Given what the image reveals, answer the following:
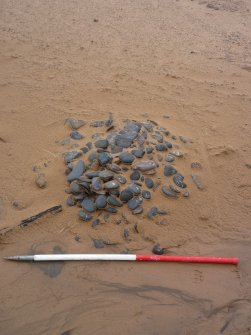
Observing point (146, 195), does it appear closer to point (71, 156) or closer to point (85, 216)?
point (85, 216)

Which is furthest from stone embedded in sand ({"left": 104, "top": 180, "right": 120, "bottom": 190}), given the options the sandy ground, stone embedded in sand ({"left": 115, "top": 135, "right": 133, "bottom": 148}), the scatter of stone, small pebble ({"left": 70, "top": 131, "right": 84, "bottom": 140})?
small pebble ({"left": 70, "top": 131, "right": 84, "bottom": 140})

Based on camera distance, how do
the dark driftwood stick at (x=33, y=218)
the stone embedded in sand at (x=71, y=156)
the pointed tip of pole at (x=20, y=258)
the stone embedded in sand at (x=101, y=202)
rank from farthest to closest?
the stone embedded in sand at (x=71, y=156) → the stone embedded in sand at (x=101, y=202) → the dark driftwood stick at (x=33, y=218) → the pointed tip of pole at (x=20, y=258)

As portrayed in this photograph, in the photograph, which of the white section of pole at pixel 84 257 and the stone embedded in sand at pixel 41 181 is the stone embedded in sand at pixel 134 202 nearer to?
the white section of pole at pixel 84 257

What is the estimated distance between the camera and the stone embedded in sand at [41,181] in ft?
8.54

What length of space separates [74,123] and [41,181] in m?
0.71

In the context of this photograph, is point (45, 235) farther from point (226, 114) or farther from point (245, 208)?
point (226, 114)

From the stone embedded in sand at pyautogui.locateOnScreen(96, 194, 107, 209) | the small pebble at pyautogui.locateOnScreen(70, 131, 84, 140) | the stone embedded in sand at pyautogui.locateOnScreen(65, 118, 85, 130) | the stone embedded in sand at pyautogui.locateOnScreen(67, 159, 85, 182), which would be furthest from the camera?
the stone embedded in sand at pyautogui.locateOnScreen(65, 118, 85, 130)

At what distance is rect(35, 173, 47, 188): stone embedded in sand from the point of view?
260cm

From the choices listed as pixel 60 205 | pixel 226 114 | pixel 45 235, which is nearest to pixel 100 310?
pixel 45 235

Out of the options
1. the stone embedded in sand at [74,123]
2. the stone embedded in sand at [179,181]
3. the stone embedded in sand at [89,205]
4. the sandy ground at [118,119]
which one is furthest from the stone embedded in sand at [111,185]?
the stone embedded in sand at [74,123]

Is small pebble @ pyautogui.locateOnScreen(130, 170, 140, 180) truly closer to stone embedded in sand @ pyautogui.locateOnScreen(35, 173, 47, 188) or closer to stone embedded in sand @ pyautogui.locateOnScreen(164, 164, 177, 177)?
stone embedded in sand @ pyautogui.locateOnScreen(164, 164, 177, 177)

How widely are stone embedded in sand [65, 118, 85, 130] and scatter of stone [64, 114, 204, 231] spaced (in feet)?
0.56

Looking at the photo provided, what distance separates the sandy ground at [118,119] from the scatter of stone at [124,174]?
8 centimetres

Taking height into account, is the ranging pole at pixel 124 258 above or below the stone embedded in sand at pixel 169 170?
below
